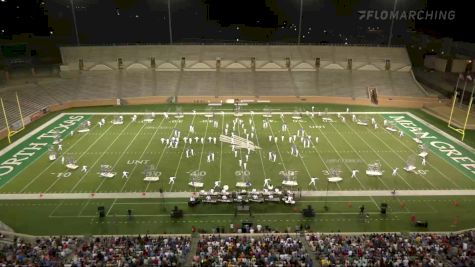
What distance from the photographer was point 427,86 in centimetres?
4516

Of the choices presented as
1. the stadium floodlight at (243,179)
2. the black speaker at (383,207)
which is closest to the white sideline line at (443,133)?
the black speaker at (383,207)

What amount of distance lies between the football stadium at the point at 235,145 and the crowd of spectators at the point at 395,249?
0.26ft

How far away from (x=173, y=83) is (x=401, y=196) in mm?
29602

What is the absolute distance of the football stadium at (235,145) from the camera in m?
16.0

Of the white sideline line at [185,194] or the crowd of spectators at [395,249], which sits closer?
the crowd of spectators at [395,249]

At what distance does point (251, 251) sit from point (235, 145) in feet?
46.8

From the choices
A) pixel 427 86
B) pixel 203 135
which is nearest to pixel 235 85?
pixel 203 135

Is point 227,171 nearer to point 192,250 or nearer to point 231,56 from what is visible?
point 192,250

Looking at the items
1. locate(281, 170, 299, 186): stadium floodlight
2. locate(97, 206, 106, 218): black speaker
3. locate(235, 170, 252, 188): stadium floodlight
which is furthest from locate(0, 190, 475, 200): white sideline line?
locate(235, 170, 252, 188): stadium floodlight

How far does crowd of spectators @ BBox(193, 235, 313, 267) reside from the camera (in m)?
14.1

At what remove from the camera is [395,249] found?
1496 centimetres

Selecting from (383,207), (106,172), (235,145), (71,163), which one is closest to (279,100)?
(235,145)

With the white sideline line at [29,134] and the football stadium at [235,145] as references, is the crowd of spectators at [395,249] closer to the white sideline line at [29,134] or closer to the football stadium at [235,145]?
the football stadium at [235,145]

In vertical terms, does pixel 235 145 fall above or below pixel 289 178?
above
